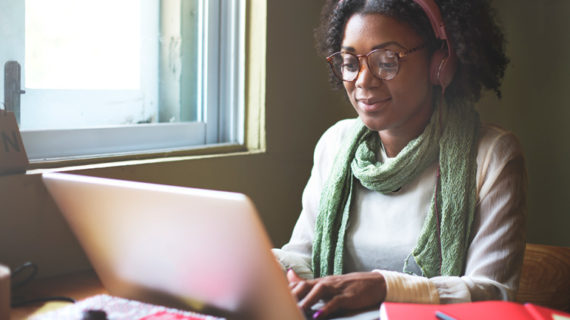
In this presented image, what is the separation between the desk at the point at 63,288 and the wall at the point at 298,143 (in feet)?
0.21

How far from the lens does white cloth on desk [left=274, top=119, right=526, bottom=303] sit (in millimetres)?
1166

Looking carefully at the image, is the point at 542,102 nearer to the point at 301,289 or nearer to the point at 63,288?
the point at 301,289

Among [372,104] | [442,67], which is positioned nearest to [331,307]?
[372,104]

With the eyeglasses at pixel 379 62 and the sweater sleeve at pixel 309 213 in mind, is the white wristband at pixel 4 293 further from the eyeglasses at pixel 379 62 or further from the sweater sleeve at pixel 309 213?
the eyeglasses at pixel 379 62

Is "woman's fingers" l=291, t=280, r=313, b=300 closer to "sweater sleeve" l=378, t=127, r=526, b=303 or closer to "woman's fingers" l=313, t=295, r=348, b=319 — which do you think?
"woman's fingers" l=313, t=295, r=348, b=319

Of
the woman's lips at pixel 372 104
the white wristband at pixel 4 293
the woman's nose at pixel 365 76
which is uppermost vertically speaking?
the woman's nose at pixel 365 76

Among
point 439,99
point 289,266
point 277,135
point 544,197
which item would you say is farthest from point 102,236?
point 544,197

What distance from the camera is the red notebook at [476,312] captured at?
2.80ft

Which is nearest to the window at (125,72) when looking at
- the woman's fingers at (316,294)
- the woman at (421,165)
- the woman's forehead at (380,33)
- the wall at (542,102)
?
the woman at (421,165)

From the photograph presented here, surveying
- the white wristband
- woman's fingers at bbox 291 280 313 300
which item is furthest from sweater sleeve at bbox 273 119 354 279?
the white wristband

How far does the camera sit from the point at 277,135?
192 centimetres

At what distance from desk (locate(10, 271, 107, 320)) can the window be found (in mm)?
312

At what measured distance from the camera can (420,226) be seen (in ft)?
4.53

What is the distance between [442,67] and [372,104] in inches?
7.2
